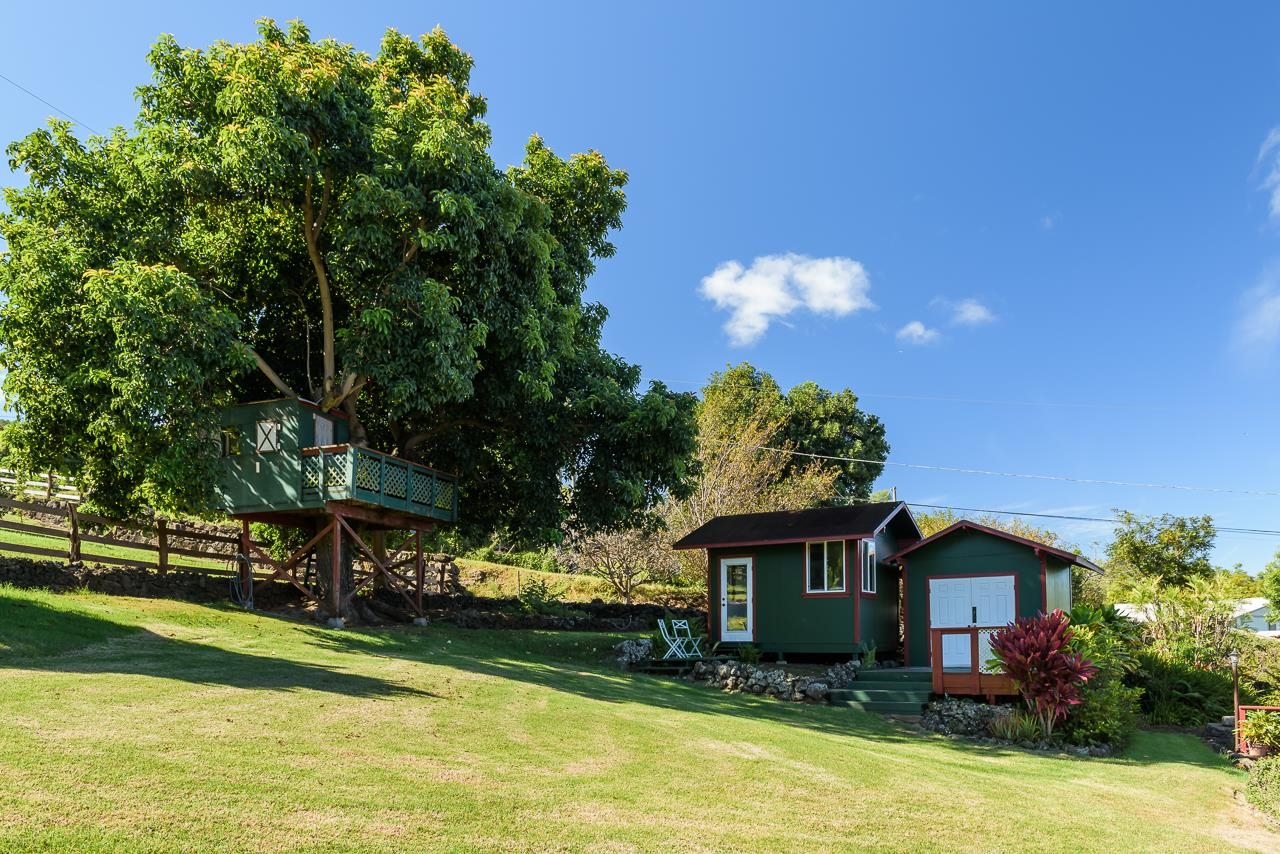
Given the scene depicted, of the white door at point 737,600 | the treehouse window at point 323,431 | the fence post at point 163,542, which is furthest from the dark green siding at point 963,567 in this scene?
the fence post at point 163,542

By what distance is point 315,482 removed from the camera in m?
20.7

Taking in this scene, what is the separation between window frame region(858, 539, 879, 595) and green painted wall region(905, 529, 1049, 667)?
0.83 m

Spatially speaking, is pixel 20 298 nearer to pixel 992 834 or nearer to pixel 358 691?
pixel 358 691

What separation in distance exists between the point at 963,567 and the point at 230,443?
1684 centimetres

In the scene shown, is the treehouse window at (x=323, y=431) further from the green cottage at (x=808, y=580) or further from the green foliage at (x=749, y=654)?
the green foliage at (x=749, y=654)

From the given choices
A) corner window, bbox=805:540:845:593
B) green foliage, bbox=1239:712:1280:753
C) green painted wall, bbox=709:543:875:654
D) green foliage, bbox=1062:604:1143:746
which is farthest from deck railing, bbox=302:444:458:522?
green foliage, bbox=1239:712:1280:753

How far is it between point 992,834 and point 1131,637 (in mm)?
13056

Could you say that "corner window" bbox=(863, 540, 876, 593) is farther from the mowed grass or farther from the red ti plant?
the mowed grass

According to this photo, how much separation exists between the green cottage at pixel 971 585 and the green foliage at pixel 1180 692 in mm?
2190

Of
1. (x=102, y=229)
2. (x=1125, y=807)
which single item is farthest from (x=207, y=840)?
(x=102, y=229)

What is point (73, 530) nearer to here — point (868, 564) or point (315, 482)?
point (315, 482)

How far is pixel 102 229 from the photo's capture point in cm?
1958

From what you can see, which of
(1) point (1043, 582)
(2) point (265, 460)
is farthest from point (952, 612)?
(2) point (265, 460)

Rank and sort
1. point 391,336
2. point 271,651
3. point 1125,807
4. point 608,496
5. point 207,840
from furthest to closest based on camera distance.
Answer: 1. point 608,496
2. point 391,336
3. point 271,651
4. point 1125,807
5. point 207,840
